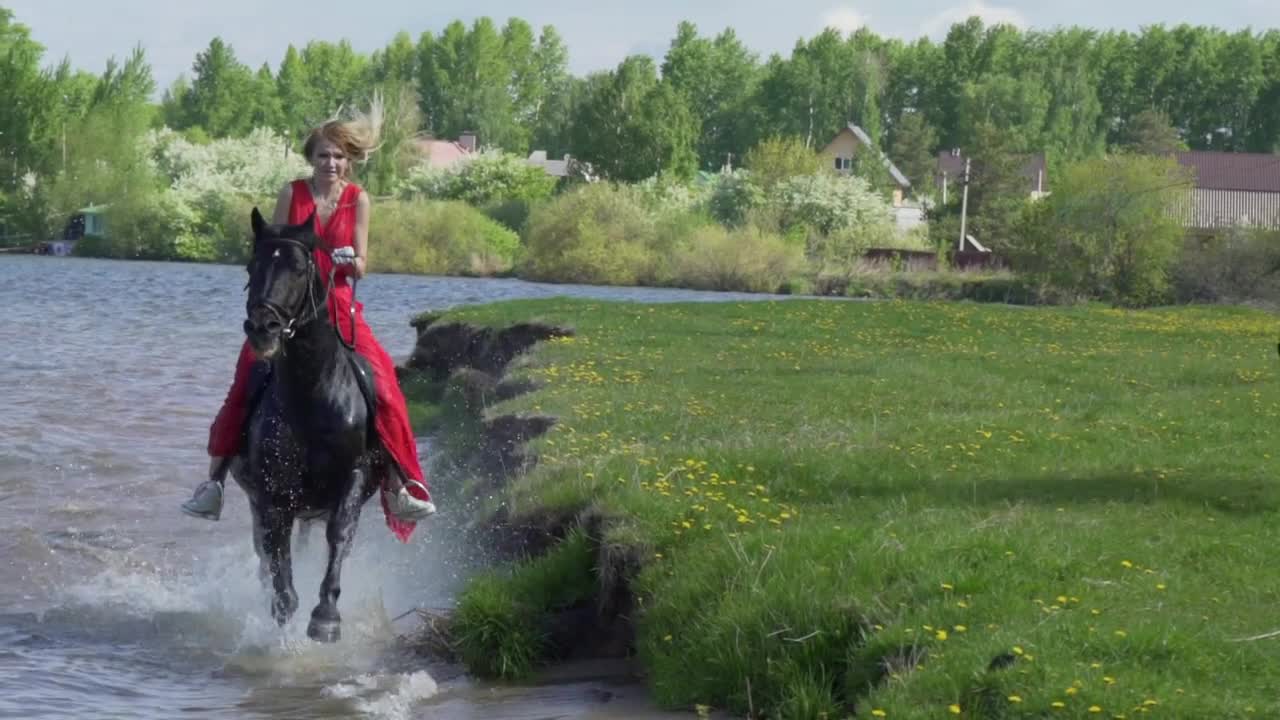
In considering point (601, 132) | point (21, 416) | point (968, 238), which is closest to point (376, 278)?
point (601, 132)

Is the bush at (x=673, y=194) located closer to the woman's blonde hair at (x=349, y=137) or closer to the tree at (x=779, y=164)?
the tree at (x=779, y=164)

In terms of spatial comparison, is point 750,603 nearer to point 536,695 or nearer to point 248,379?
point 536,695

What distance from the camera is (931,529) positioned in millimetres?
10211

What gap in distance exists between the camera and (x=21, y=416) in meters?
24.1

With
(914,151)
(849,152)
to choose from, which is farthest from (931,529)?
(914,151)

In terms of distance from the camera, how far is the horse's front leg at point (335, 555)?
11.0 m

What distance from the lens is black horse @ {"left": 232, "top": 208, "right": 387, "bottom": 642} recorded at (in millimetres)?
9781

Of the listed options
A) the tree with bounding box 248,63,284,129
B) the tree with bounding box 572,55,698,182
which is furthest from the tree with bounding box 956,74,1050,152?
the tree with bounding box 248,63,284,129

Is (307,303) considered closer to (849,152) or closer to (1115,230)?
(1115,230)

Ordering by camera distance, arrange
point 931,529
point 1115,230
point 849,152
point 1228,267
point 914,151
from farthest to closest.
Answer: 1. point 914,151
2. point 849,152
3. point 1115,230
4. point 1228,267
5. point 931,529

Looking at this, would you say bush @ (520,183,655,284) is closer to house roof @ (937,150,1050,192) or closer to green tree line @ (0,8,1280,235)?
green tree line @ (0,8,1280,235)

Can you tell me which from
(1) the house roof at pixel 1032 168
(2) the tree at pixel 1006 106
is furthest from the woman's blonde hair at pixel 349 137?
(2) the tree at pixel 1006 106

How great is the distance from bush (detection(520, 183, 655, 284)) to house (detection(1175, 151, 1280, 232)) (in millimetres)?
34399

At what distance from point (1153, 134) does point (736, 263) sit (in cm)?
6931
